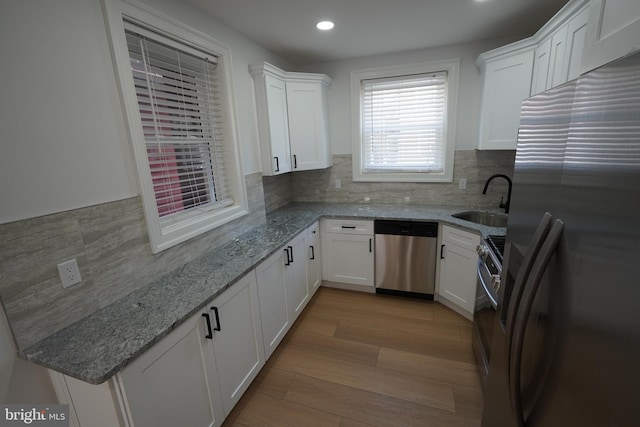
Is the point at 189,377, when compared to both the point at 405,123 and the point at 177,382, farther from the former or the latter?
the point at 405,123

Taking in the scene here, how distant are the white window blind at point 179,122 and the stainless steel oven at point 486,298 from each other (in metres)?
1.97

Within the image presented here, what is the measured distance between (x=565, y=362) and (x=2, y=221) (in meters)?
1.80

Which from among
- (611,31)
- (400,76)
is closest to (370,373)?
(611,31)

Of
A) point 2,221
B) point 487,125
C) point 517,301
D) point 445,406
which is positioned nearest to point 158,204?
point 2,221

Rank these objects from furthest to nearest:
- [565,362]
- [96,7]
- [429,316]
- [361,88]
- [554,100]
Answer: [361,88] → [429,316] → [96,7] → [554,100] → [565,362]

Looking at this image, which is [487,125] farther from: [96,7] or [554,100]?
[96,7]

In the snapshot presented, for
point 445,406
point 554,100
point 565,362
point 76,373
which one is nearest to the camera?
point 565,362

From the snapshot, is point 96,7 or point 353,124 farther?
point 353,124

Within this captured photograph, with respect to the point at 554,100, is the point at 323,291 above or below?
below

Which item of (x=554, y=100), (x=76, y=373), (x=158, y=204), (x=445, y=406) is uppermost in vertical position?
(x=554, y=100)

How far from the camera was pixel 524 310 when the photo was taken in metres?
0.69

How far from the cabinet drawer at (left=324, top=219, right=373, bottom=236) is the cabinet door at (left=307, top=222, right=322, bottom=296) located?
13 centimetres

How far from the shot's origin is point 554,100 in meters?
0.72

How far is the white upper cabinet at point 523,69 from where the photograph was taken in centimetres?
166
